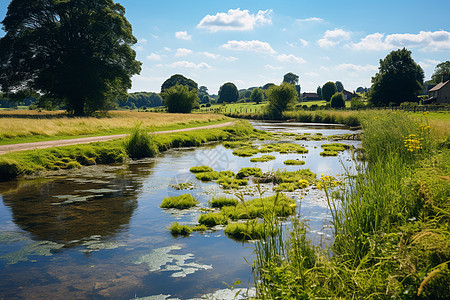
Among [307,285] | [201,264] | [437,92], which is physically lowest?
[201,264]

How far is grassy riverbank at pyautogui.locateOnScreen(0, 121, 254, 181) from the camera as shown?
16547mm

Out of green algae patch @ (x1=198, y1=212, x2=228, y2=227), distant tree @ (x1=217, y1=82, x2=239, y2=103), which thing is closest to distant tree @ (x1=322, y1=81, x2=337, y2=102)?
distant tree @ (x1=217, y1=82, x2=239, y2=103)

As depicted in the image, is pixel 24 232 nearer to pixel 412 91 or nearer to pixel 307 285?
pixel 307 285

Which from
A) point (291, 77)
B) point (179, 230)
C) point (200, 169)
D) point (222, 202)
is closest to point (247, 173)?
point (200, 169)

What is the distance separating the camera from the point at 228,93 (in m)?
153

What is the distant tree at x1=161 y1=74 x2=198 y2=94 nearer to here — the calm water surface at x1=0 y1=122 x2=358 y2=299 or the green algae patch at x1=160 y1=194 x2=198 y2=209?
the calm water surface at x1=0 y1=122 x2=358 y2=299

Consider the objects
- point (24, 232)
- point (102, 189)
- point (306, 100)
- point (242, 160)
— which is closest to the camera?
point (24, 232)

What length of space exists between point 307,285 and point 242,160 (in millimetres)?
18652

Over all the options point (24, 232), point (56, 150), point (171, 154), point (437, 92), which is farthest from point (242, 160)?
point (437, 92)

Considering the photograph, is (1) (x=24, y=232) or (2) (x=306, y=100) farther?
(2) (x=306, y=100)

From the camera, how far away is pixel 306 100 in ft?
481

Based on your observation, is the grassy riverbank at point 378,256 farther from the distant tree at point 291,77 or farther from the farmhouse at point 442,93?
the distant tree at point 291,77

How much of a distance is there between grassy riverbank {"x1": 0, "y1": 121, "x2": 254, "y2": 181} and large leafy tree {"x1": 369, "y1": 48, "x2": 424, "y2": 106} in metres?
62.2

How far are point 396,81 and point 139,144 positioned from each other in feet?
232
